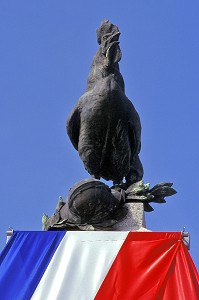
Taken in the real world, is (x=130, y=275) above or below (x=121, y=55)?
below

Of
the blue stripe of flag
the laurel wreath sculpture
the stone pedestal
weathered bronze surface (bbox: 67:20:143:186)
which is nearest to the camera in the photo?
the blue stripe of flag

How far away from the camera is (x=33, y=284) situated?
1126 cm

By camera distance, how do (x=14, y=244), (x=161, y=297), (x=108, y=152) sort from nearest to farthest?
(x=161, y=297) < (x=14, y=244) < (x=108, y=152)

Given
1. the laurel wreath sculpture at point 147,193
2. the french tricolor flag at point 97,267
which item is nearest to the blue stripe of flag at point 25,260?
the french tricolor flag at point 97,267

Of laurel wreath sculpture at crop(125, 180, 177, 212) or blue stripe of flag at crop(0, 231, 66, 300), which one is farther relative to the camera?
laurel wreath sculpture at crop(125, 180, 177, 212)

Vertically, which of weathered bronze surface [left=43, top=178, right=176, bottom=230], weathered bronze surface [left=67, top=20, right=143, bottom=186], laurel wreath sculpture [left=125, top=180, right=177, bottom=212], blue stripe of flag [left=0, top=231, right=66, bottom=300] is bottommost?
blue stripe of flag [left=0, top=231, right=66, bottom=300]

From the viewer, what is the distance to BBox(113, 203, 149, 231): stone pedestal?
11.8 m

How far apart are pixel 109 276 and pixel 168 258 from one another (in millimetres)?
633

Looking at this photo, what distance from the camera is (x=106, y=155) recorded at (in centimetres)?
1260

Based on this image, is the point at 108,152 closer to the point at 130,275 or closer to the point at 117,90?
the point at 117,90

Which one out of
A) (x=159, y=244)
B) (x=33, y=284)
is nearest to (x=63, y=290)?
(x=33, y=284)

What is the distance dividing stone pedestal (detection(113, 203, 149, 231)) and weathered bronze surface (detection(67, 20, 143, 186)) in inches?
34.4

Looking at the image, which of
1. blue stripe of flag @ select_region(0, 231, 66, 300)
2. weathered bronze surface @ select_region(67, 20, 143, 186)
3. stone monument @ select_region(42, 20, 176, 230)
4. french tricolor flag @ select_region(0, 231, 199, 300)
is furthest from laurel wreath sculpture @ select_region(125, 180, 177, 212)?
blue stripe of flag @ select_region(0, 231, 66, 300)

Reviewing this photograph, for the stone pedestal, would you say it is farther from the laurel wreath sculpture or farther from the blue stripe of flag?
the blue stripe of flag
